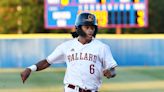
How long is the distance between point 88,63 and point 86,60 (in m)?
0.03

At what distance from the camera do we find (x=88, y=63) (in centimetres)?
441

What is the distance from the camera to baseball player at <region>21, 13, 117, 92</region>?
4.38 m

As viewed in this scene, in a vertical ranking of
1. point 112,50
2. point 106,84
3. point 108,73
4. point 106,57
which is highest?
point 106,57

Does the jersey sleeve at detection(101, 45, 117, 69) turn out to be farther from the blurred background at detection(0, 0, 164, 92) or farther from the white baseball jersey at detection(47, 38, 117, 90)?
the blurred background at detection(0, 0, 164, 92)

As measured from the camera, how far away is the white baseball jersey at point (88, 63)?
4391mm

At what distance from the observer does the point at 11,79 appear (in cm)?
1258

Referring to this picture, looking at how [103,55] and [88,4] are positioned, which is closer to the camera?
[103,55]

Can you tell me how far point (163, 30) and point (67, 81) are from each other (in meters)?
31.5

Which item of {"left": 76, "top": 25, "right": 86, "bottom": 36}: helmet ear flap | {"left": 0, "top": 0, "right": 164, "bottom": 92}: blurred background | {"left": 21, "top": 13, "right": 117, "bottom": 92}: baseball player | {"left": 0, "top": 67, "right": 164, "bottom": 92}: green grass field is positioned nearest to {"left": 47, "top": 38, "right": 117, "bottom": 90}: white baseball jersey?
{"left": 21, "top": 13, "right": 117, "bottom": 92}: baseball player

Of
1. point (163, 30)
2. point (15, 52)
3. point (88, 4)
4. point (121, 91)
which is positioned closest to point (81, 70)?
point (121, 91)

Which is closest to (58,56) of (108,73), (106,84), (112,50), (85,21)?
(85,21)

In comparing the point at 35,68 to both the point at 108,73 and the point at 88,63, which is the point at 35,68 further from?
the point at 108,73

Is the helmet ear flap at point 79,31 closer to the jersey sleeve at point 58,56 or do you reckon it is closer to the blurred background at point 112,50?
the jersey sleeve at point 58,56

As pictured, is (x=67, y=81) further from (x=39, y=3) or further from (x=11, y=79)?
(x=39, y=3)
